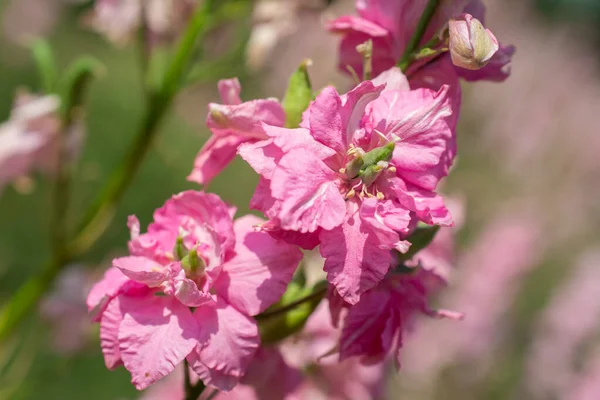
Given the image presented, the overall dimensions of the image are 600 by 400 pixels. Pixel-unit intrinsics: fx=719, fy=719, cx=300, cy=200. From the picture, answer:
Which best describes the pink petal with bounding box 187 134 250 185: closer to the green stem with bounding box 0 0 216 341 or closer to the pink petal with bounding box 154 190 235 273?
the pink petal with bounding box 154 190 235 273

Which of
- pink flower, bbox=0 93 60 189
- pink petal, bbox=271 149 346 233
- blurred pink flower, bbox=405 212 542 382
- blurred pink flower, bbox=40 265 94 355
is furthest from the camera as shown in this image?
blurred pink flower, bbox=405 212 542 382

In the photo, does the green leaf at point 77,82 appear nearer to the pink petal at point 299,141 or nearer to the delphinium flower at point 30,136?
the delphinium flower at point 30,136

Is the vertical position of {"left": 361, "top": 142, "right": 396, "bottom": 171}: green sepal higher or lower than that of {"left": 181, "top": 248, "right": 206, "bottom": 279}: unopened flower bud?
higher

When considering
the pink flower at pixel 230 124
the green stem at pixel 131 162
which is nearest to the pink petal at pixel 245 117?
the pink flower at pixel 230 124

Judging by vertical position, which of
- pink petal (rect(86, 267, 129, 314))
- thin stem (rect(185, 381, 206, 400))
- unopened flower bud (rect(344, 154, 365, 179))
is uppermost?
unopened flower bud (rect(344, 154, 365, 179))

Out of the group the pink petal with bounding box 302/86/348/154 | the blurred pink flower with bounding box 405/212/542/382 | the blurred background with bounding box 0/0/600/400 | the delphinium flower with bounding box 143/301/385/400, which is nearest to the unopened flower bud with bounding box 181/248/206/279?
the pink petal with bounding box 302/86/348/154

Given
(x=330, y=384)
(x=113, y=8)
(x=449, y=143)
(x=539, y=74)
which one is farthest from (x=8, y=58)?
(x=449, y=143)

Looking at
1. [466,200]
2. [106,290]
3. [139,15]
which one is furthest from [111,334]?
[466,200]
